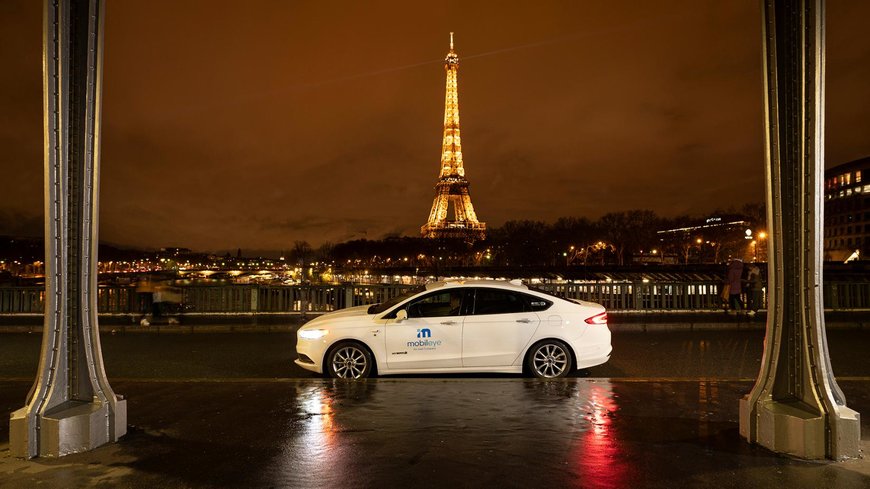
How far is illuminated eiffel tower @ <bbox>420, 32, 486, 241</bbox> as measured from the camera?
10338cm

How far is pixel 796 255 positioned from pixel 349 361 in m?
5.93

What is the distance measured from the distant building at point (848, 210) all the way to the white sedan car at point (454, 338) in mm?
123183

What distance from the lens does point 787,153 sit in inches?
210

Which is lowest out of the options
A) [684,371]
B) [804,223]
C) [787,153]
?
[684,371]

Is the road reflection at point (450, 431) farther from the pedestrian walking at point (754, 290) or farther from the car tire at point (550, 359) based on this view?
the pedestrian walking at point (754, 290)

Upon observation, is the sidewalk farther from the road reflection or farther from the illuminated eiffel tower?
the illuminated eiffel tower

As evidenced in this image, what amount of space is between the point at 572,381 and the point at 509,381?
0.81 m

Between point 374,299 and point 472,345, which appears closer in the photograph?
point 472,345

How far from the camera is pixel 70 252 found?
552 cm

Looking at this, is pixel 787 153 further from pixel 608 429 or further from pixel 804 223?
pixel 608 429

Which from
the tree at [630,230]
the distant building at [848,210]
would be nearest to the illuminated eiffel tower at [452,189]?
the tree at [630,230]

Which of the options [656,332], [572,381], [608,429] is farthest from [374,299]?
[608,429]

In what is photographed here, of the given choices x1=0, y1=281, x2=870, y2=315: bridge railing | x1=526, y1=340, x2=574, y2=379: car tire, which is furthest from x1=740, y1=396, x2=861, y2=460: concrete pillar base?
x1=0, y1=281, x2=870, y2=315: bridge railing

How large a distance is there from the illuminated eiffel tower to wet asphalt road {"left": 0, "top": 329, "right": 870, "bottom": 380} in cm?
9090
